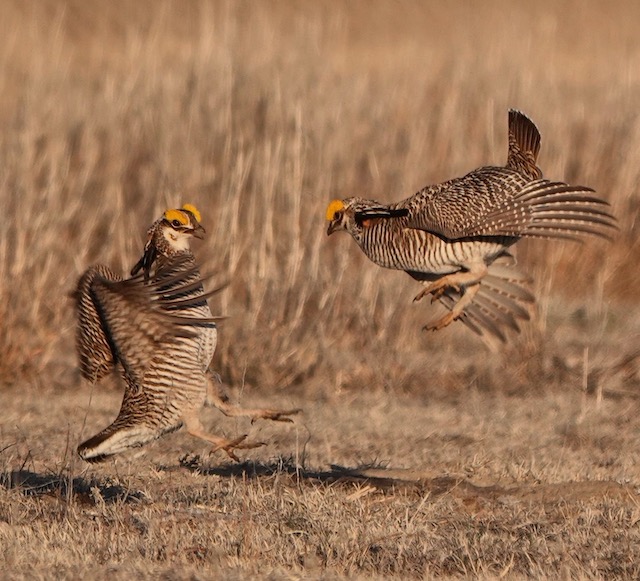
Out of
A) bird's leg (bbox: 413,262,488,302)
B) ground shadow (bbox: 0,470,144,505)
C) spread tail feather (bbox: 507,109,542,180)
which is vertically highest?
spread tail feather (bbox: 507,109,542,180)

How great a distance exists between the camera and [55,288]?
824 cm

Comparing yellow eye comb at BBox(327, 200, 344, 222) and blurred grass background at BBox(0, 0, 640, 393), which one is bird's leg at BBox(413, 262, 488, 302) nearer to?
yellow eye comb at BBox(327, 200, 344, 222)

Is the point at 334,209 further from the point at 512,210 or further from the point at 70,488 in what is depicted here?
the point at 70,488

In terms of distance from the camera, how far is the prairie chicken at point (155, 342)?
196 inches

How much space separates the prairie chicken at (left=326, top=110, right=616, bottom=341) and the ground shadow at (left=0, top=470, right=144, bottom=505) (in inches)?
66.9

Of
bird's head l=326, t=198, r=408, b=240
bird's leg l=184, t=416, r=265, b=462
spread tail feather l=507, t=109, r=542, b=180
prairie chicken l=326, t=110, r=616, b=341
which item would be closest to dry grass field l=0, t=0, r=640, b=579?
bird's leg l=184, t=416, r=265, b=462

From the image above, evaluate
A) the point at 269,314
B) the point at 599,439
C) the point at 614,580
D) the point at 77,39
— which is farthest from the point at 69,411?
the point at 77,39

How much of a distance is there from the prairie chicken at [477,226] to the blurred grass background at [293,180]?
1.71m

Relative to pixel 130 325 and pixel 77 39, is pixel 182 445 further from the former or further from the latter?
pixel 77 39

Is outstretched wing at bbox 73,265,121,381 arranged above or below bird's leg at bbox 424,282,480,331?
below

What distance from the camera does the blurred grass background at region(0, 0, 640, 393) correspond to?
8.27 meters

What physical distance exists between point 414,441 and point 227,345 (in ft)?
6.07

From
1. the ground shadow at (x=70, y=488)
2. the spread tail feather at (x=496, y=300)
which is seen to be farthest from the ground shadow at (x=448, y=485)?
the spread tail feather at (x=496, y=300)

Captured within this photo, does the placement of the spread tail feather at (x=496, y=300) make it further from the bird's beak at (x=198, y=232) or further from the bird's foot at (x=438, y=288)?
the bird's beak at (x=198, y=232)
